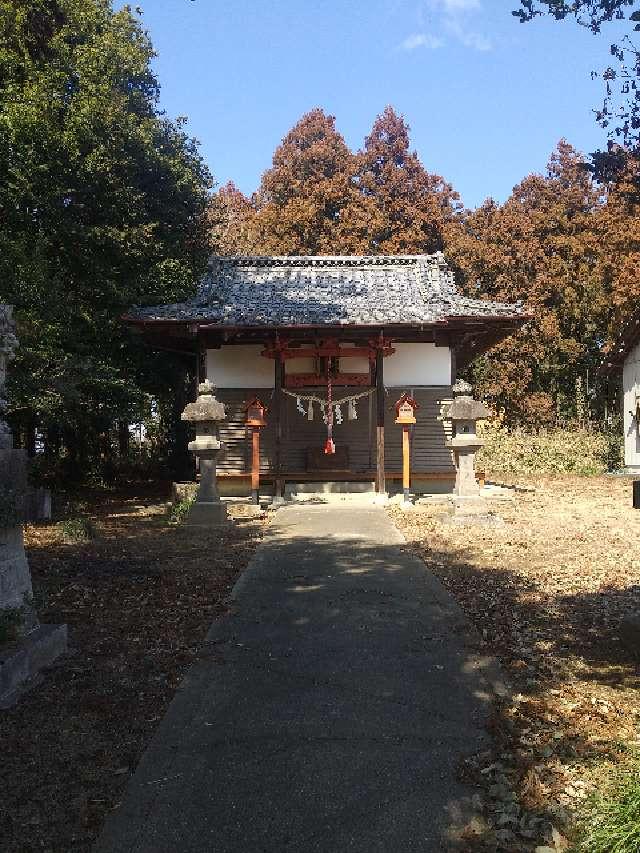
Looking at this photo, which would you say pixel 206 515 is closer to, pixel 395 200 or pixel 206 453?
pixel 206 453

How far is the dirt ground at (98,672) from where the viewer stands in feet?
9.32

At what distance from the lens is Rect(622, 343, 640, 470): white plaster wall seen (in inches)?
702

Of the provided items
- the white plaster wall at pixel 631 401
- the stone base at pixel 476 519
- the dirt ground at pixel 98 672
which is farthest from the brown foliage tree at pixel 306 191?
the dirt ground at pixel 98 672

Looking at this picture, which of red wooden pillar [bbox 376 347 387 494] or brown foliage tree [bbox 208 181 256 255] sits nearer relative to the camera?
red wooden pillar [bbox 376 347 387 494]

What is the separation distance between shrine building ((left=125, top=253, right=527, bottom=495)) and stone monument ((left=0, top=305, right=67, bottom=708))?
31.1 ft

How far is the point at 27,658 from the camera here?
4.09 m

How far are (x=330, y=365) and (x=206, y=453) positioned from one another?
164 inches

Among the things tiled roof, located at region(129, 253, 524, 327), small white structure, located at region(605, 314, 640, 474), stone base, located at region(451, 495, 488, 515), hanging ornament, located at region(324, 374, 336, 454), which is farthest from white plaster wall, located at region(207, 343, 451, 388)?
small white structure, located at region(605, 314, 640, 474)

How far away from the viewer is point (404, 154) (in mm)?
30641

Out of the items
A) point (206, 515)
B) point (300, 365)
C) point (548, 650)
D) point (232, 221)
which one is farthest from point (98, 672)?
point (232, 221)

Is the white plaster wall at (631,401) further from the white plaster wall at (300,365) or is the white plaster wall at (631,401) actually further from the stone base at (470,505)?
the white plaster wall at (300,365)

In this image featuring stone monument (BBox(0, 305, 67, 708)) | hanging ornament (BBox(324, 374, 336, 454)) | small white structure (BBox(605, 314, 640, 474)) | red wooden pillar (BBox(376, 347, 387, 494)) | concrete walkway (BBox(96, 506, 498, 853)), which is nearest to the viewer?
concrete walkway (BBox(96, 506, 498, 853))

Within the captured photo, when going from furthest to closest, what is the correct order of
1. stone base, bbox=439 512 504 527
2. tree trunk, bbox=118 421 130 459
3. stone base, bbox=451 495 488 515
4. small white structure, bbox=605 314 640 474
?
tree trunk, bbox=118 421 130 459 < small white structure, bbox=605 314 640 474 < stone base, bbox=451 495 488 515 < stone base, bbox=439 512 504 527

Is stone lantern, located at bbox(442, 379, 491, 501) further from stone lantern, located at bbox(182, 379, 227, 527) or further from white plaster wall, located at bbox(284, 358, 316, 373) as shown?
white plaster wall, located at bbox(284, 358, 316, 373)
